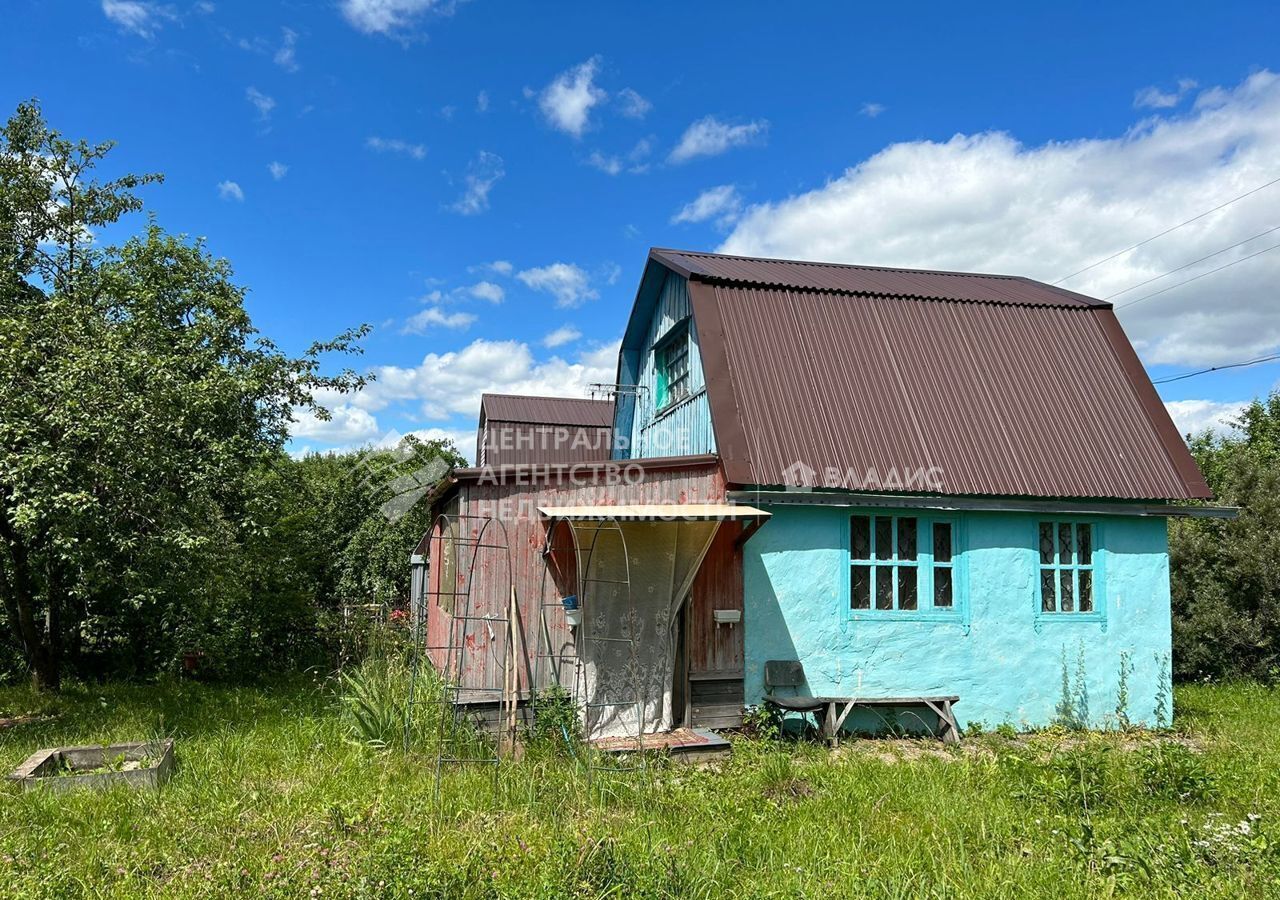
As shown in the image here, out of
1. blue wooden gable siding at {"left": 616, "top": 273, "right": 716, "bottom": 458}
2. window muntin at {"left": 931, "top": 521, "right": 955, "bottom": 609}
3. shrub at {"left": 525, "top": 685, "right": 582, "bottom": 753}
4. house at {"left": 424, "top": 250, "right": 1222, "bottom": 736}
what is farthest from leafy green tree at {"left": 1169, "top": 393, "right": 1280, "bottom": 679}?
shrub at {"left": 525, "top": 685, "right": 582, "bottom": 753}

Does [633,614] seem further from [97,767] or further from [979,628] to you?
[97,767]

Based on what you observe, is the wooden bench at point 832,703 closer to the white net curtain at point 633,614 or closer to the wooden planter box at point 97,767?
the white net curtain at point 633,614

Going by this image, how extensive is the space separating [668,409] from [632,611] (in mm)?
4849

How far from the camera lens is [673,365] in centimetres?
1271

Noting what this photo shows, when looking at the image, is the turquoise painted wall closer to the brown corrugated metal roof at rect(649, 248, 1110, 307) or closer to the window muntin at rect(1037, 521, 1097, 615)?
the window muntin at rect(1037, 521, 1097, 615)

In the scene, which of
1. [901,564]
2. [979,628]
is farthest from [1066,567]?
[901,564]

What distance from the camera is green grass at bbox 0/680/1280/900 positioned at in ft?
15.3

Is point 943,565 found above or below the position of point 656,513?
below

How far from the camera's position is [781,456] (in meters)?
9.06

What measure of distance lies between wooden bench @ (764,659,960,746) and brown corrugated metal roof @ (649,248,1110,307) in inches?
199

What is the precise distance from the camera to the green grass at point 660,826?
466 centimetres

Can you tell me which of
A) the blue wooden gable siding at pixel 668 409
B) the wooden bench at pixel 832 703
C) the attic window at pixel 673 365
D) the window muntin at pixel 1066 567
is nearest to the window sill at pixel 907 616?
the wooden bench at pixel 832 703

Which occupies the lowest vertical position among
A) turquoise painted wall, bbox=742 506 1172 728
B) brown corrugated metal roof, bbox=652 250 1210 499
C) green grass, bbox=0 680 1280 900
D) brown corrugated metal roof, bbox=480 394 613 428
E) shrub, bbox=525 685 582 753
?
green grass, bbox=0 680 1280 900

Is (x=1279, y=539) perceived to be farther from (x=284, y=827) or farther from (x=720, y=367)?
(x=284, y=827)
